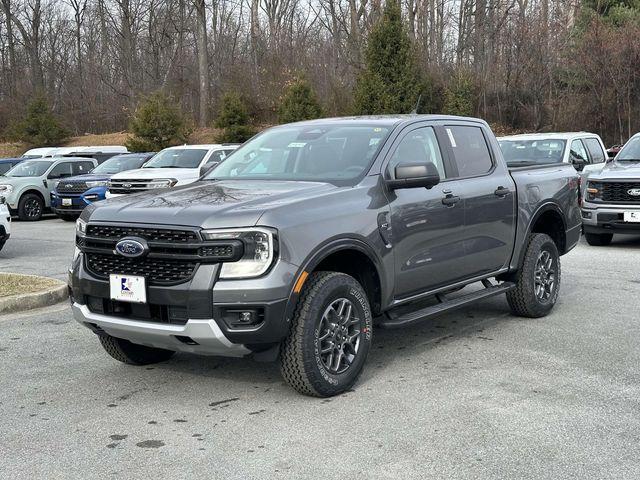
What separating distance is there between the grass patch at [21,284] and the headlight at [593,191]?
8284mm

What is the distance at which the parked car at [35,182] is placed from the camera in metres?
20.5

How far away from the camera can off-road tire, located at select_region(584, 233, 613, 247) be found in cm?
1321

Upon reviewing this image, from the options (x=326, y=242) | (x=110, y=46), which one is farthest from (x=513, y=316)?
(x=110, y=46)

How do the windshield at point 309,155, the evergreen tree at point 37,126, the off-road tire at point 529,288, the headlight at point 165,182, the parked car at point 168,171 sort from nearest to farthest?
the windshield at point 309,155 < the off-road tire at point 529,288 < the headlight at point 165,182 < the parked car at point 168,171 < the evergreen tree at point 37,126

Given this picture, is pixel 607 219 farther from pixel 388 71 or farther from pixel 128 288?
pixel 388 71

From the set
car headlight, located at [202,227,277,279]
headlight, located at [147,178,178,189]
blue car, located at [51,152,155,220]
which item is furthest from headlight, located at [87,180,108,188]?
car headlight, located at [202,227,277,279]

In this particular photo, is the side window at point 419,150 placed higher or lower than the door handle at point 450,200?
higher

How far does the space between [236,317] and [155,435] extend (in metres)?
0.82

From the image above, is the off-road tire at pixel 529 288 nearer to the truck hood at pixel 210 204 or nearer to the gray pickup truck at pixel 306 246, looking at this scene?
the gray pickup truck at pixel 306 246

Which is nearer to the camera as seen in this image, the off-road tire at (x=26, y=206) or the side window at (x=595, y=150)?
the side window at (x=595, y=150)

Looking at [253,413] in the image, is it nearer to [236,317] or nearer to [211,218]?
[236,317]

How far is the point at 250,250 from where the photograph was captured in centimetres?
483

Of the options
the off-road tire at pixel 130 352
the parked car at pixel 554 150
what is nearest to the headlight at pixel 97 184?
the parked car at pixel 554 150

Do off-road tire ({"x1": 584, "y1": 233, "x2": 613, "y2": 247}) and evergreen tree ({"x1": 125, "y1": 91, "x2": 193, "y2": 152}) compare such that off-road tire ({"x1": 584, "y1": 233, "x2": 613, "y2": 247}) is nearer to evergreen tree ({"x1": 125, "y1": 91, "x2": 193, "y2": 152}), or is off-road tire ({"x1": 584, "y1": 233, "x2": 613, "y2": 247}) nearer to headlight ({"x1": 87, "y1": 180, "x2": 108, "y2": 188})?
headlight ({"x1": 87, "y1": 180, "x2": 108, "y2": 188})
